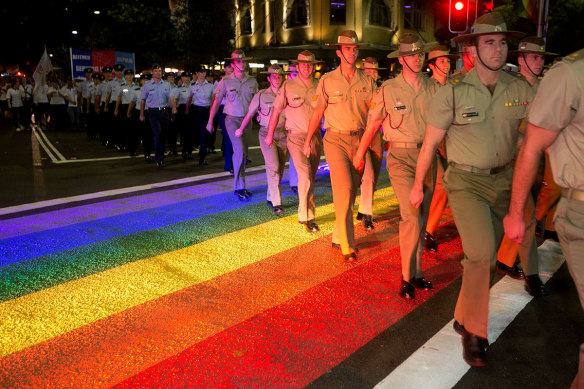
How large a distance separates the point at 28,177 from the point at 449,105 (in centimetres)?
972

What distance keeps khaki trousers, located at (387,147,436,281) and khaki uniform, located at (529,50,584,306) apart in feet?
6.33

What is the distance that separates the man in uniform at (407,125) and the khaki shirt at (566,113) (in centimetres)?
204

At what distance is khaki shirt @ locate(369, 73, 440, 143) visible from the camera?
495 cm

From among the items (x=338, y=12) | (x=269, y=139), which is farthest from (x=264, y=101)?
(x=338, y=12)

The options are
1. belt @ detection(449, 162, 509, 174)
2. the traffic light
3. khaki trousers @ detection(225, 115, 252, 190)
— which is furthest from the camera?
the traffic light

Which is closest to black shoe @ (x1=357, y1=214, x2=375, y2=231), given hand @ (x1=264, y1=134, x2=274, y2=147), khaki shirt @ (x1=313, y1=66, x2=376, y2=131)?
hand @ (x1=264, y1=134, x2=274, y2=147)

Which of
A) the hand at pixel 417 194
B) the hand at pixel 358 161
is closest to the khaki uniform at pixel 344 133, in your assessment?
the hand at pixel 358 161

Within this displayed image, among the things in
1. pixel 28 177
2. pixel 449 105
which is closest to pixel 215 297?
pixel 449 105

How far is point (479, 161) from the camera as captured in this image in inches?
145

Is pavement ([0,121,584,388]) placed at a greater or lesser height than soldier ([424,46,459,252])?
lesser

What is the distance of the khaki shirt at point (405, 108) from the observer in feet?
16.3

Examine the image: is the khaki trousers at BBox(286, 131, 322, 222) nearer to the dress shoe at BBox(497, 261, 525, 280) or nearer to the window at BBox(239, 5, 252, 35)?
the dress shoe at BBox(497, 261, 525, 280)

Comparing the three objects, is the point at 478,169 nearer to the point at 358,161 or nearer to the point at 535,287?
the point at 535,287

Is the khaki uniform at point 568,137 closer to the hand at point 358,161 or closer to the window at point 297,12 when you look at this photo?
the hand at point 358,161
